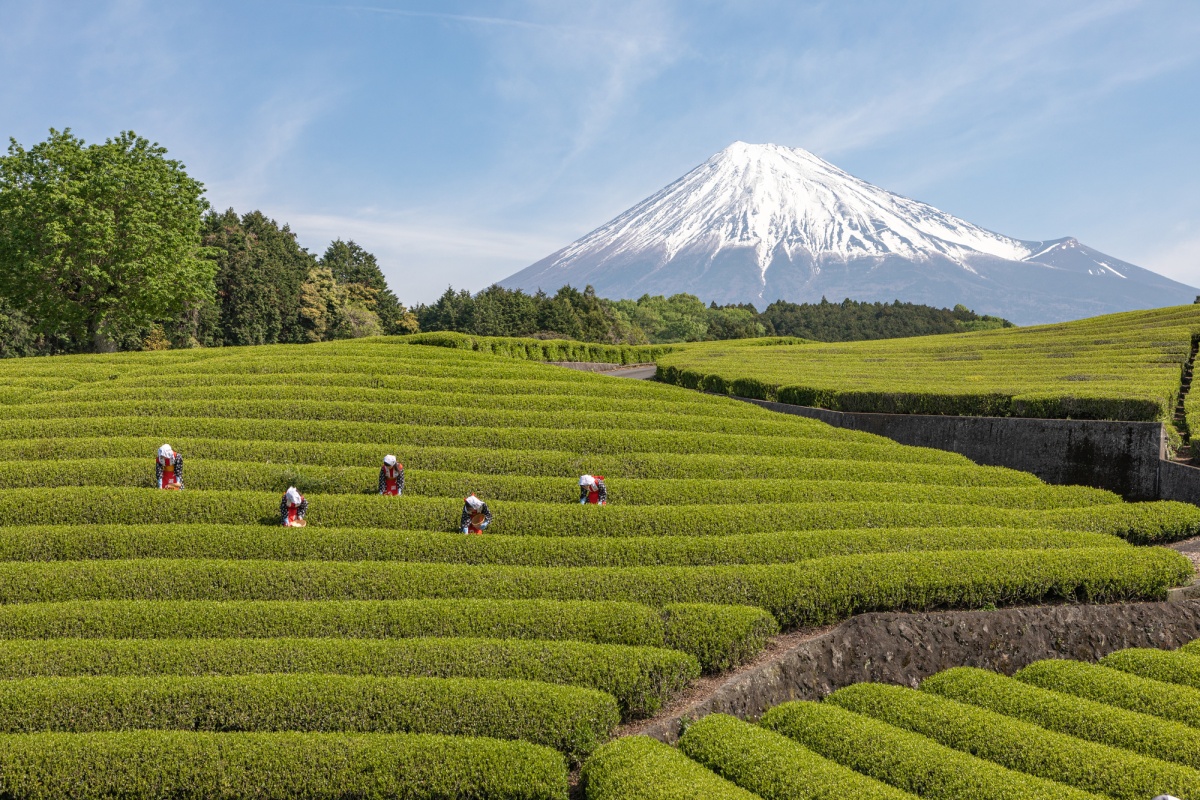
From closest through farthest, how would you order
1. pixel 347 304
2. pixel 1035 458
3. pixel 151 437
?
pixel 151 437 → pixel 1035 458 → pixel 347 304

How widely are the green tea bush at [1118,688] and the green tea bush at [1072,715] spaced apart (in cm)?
38

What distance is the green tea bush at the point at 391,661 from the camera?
1083 cm

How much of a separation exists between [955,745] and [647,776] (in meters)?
3.70

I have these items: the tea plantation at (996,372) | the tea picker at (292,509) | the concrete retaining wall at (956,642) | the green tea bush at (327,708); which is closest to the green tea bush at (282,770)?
the green tea bush at (327,708)

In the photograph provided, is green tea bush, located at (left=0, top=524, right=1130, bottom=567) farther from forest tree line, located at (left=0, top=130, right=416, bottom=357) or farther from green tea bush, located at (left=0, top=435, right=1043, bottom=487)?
forest tree line, located at (left=0, top=130, right=416, bottom=357)

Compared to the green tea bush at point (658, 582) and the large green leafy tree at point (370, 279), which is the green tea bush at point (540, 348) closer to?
the green tea bush at point (658, 582)

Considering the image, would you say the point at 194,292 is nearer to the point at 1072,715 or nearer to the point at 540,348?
the point at 540,348

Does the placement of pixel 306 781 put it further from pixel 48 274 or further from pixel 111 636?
pixel 48 274

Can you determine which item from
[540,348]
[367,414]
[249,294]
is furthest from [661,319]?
[367,414]

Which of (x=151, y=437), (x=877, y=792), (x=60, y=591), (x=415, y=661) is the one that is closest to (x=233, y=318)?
(x=151, y=437)

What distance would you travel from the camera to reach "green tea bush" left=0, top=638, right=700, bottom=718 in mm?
10828

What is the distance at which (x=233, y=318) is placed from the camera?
7425 cm

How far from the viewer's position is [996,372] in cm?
3109

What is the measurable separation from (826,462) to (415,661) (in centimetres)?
1284
